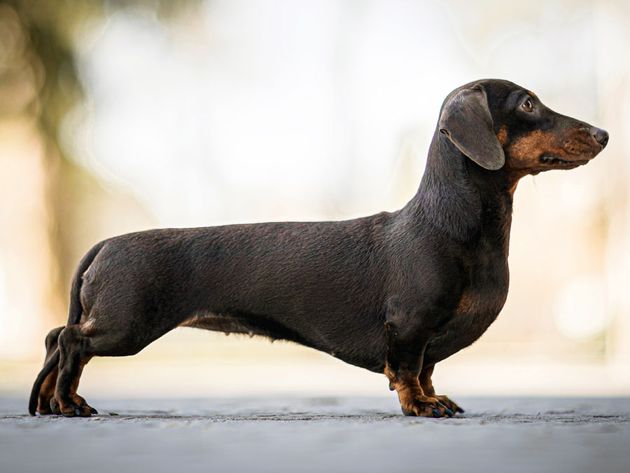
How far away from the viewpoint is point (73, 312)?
2.04m

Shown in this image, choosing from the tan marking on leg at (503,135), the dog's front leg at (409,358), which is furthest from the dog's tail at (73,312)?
the tan marking on leg at (503,135)

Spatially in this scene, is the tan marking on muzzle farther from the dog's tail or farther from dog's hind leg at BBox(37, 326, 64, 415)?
dog's hind leg at BBox(37, 326, 64, 415)

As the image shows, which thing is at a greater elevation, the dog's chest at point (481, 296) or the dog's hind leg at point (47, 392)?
the dog's chest at point (481, 296)

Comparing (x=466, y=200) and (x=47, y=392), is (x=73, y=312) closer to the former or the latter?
(x=47, y=392)

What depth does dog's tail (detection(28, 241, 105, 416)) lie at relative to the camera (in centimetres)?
197

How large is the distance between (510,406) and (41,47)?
3.55 meters

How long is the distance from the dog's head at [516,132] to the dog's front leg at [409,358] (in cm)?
38

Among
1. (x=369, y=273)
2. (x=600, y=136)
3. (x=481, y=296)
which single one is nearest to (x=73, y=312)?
(x=369, y=273)

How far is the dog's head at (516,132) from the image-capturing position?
1771mm

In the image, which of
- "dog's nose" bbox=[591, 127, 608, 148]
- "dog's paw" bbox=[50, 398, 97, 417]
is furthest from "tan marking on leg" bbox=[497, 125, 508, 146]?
"dog's paw" bbox=[50, 398, 97, 417]

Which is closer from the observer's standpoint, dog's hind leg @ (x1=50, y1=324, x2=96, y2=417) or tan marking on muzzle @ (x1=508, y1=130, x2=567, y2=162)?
tan marking on muzzle @ (x1=508, y1=130, x2=567, y2=162)

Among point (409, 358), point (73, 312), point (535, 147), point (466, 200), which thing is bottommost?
point (409, 358)

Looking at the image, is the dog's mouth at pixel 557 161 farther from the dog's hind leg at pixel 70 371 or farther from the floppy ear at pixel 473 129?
the dog's hind leg at pixel 70 371

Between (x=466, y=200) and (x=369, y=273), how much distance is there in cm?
28
